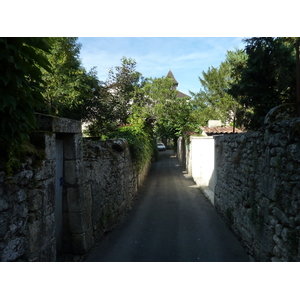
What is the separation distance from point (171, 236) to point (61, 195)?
8.53ft

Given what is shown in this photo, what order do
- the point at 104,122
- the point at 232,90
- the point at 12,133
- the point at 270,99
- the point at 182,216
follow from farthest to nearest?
the point at 104,122 < the point at 232,90 < the point at 270,99 < the point at 182,216 < the point at 12,133

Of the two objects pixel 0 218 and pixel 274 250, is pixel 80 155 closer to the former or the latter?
pixel 0 218

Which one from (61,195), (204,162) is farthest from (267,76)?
(61,195)

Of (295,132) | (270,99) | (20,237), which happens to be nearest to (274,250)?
(295,132)

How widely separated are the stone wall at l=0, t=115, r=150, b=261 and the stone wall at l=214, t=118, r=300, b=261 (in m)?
3.08

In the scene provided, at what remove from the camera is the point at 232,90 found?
8867 millimetres

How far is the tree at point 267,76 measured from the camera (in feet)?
23.1

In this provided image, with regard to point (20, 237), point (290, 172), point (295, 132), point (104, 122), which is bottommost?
point (20, 237)

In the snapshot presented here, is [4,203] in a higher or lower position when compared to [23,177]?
lower

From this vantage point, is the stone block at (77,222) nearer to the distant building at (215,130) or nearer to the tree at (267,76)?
the tree at (267,76)

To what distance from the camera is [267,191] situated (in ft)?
12.0

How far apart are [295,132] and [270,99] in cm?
570

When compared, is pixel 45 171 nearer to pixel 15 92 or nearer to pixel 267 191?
pixel 15 92

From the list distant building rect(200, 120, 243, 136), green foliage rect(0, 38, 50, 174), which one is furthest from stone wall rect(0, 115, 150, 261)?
distant building rect(200, 120, 243, 136)
